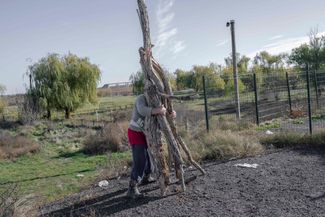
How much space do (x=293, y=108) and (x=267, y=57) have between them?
26.3 m

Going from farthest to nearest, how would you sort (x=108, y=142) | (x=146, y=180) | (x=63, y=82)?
(x=63, y=82), (x=108, y=142), (x=146, y=180)

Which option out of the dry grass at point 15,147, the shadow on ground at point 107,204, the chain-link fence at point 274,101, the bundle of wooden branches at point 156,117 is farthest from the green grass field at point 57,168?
the chain-link fence at point 274,101

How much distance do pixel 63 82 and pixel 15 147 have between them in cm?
956

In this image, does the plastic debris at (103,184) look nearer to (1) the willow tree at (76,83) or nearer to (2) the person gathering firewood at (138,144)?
(2) the person gathering firewood at (138,144)

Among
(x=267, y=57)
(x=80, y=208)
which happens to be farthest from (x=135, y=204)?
(x=267, y=57)

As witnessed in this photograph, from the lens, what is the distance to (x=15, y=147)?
12.9 metres

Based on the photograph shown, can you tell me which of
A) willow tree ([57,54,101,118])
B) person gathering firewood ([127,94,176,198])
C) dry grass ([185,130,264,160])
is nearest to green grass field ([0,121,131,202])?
dry grass ([185,130,264,160])

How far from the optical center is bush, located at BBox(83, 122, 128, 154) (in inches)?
452

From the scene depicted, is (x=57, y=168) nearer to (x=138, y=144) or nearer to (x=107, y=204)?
(x=107, y=204)

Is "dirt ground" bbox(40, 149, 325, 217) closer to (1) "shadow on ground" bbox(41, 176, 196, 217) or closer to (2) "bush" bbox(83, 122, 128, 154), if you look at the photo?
(1) "shadow on ground" bbox(41, 176, 196, 217)

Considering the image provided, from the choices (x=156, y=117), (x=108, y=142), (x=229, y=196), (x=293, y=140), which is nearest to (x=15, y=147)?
(x=108, y=142)

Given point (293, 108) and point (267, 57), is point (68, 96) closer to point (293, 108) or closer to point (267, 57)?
point (293, 108)

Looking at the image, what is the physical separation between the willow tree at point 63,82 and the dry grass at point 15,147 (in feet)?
24.7

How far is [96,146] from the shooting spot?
38.7 ft
